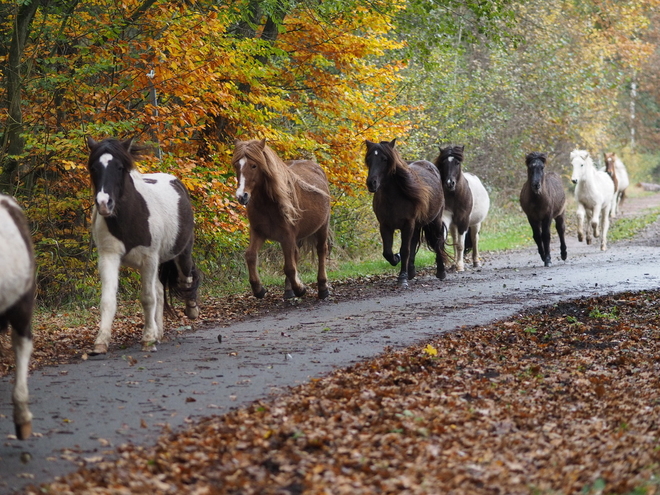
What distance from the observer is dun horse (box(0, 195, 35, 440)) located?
5.49 meters

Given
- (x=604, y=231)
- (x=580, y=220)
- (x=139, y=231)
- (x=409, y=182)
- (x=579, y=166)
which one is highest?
(x=579, y=166)

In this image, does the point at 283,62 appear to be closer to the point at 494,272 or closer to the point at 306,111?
the point at 306,111

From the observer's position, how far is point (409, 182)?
1466 cm

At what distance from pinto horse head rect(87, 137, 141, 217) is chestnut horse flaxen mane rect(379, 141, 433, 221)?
673 centimetres

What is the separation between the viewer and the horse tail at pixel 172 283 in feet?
32.8

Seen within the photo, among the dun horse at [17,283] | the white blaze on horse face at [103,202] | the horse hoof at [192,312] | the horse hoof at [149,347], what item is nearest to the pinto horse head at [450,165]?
the horse hoof at [192,312]

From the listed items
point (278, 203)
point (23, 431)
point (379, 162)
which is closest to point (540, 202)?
point (379, 162)

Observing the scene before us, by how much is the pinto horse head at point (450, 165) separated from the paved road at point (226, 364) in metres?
2.74

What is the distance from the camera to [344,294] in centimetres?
1384

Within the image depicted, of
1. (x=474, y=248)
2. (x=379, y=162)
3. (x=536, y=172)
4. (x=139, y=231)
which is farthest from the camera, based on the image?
(x=474, y=248)

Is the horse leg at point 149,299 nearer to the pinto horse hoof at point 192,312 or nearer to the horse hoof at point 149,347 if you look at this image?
the horse hoof at point 149,347

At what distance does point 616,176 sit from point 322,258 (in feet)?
61.7

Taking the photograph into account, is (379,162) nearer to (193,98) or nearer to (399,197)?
(399,197)

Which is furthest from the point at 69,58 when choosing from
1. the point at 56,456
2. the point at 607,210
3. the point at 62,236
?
the point at 607,210
